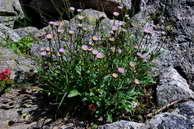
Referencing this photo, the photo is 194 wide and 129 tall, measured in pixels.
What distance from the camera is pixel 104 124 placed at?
373 centimetres

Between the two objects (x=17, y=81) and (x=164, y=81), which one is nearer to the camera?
(x=164, y=81)

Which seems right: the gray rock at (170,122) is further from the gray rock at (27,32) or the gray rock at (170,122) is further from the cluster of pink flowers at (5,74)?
the gray rock at (27,32)

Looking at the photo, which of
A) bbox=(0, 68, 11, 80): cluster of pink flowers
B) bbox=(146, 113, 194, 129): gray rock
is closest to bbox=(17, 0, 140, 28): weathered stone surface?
bbox=(0, 68, 11, 80): cluster of pink flowers

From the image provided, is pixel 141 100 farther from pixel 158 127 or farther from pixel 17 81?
pixel 17 81

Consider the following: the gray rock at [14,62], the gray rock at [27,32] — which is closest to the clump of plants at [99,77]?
the gray rock at [14,62]

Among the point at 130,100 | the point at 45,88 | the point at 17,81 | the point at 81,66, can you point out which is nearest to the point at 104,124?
the point at 130,100

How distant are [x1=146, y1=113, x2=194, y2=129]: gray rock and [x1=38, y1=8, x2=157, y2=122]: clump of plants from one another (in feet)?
1.12

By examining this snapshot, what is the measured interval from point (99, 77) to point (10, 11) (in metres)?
4.35

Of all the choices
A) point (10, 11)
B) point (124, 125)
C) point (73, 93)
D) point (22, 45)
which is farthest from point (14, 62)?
point (10, 11)

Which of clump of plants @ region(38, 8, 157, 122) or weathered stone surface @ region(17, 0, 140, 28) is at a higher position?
weathered stone surface @ region(17, 0, 140, 28)

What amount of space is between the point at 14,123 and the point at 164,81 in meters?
1.61

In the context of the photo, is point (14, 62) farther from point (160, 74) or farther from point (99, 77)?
point (160, 74)

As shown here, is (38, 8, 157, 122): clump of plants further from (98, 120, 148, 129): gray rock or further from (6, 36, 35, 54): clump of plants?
(6, 36, 35, 54): clump of plants

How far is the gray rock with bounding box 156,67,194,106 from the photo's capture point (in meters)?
4.02
